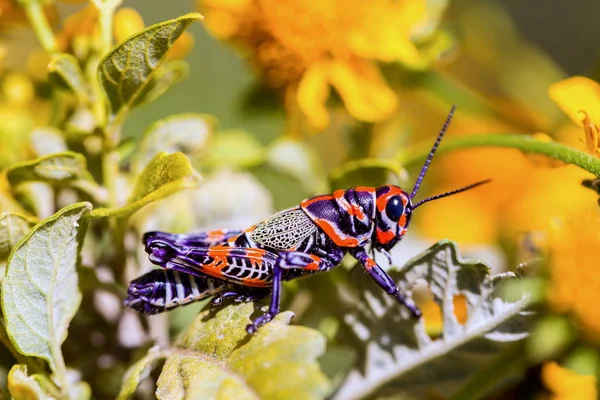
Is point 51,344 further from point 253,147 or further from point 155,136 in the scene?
point 253,147

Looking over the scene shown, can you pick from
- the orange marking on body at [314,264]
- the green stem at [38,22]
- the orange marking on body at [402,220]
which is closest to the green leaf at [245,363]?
the orange marking on body at [314,264]

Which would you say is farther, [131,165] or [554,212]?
Answer: [554,212]

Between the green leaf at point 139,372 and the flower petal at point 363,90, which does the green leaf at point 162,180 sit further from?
the flower petal at point 363,90

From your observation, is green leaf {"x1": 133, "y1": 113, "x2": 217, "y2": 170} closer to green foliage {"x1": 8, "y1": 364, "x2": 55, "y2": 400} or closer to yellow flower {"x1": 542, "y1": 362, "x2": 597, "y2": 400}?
green foliage {"x1": 8, "y1": 364, "x2": 55, "y2": 400}

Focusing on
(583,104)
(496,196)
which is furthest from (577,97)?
(496,196)

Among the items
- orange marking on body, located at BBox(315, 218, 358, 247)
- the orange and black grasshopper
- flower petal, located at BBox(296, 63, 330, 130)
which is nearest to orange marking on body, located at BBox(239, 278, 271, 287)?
the orange and black grasshopper

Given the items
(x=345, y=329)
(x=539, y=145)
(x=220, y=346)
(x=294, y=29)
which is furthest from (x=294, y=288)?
(x=294, y=29)

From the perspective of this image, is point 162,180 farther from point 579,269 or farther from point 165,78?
point 579,269
